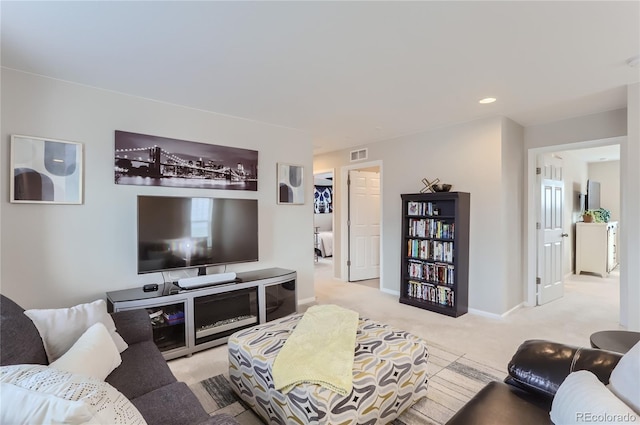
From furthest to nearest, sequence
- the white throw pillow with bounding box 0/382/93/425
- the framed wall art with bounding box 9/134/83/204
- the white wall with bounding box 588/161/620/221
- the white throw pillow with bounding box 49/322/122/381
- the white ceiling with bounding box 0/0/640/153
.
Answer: the white wall with bounding box 588/161/620/221 < the framed wall art with bounding box 9/134/83/204 < the white ceiling with bounding box 0/0/640/153 < the white throw pillow with bounding box 49/322/122/381 < the white throw pillow with bounding box 0/382/93/425

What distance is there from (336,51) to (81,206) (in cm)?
244

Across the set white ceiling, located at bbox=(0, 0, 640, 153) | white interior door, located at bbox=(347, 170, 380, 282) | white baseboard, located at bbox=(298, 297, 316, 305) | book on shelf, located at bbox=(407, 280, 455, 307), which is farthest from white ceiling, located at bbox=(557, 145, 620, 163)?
white baseboard, located at bbox=(298, 297, 316, 305)

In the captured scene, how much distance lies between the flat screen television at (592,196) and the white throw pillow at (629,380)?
656 centimetres

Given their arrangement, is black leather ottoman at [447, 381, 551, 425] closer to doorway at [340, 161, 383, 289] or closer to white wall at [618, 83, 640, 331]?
white wall at [618, 83, 640, 331]

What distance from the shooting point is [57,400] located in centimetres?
76

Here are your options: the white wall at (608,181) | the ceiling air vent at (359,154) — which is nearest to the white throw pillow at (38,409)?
the ceiling air vent at (359,154)

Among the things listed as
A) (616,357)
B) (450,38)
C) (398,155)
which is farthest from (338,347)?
(398,155)

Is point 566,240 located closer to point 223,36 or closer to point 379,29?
point 379,29

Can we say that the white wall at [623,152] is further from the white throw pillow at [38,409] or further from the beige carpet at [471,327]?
the white throw pillow at [38,409]

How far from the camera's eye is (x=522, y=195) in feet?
13.1

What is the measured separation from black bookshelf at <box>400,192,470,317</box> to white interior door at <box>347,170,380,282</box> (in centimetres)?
138

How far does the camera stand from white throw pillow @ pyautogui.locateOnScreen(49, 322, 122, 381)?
1371 mm

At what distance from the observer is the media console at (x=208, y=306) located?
258 centimetres

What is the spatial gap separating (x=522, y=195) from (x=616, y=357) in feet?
10.3
